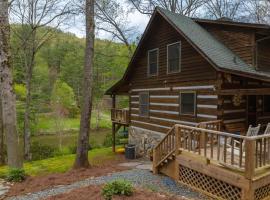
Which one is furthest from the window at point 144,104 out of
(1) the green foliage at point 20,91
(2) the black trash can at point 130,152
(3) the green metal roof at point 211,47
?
(1) the green foliage at point 20,91

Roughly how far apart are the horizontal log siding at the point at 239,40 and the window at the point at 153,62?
320 centimetres

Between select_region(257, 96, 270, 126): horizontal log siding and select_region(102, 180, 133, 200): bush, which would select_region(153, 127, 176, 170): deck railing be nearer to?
select_region(102, 180, 133, 200): bush

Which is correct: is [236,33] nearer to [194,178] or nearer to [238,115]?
[238,115]

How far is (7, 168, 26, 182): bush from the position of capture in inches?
351

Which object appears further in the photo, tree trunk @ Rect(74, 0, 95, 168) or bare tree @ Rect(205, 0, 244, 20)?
bare tree @ Rect(205, 0, 244, 20)

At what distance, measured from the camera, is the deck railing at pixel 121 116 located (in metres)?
18.2

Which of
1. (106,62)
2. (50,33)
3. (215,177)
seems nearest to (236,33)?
(215,177)

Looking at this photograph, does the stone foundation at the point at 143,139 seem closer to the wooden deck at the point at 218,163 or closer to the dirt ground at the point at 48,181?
the dirt ground at the point at 48,181

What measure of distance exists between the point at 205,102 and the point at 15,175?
24.2ft

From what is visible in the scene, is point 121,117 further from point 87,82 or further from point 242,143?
point 242,143

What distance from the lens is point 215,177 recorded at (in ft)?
23.6

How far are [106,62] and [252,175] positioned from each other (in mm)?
39014

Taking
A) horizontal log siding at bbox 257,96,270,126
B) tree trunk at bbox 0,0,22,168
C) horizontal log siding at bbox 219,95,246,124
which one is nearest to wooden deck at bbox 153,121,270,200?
horizontal log siding at bbox 219,95,246,124

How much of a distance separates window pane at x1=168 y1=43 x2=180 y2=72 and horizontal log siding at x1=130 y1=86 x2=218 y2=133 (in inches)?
43.8
